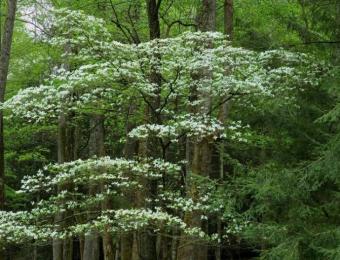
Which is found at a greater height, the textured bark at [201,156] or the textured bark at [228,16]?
the textured bark at [228,16]

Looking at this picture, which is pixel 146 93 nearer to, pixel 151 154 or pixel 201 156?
pixel 201 156

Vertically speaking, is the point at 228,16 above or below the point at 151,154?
above

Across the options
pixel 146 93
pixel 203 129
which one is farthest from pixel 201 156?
pixel 146 93

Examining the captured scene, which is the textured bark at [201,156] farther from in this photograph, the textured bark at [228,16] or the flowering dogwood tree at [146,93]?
the textured bark at [228,16]

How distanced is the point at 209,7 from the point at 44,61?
678cm

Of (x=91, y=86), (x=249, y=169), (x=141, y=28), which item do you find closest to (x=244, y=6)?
(x=141, y=28)

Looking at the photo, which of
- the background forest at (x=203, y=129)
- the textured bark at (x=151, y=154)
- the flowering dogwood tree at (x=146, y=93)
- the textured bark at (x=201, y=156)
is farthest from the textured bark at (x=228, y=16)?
the flowering dogwood tree at (x=146, y=93)

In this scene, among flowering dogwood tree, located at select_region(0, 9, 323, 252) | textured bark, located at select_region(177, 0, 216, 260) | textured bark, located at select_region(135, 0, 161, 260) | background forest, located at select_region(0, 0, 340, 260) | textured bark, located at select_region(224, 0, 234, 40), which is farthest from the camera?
textured bark, located at select_region(224, 0, 234, 40)

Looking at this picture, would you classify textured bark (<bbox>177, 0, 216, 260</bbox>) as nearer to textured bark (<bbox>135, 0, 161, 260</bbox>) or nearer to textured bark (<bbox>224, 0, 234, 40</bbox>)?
textured bark (<bbox>135, 0, 161, 260</bbox>)

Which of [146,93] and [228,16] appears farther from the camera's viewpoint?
[228,16]

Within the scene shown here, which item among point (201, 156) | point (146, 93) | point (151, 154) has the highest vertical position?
point (146, 93)

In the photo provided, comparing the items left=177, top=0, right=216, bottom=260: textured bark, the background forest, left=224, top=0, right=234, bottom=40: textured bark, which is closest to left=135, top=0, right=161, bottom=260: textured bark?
the background forest

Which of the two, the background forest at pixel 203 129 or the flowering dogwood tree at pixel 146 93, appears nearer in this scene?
the background forest at pixel 203 129

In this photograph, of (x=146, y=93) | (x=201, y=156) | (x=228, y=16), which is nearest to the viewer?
(x=146, y=93)
